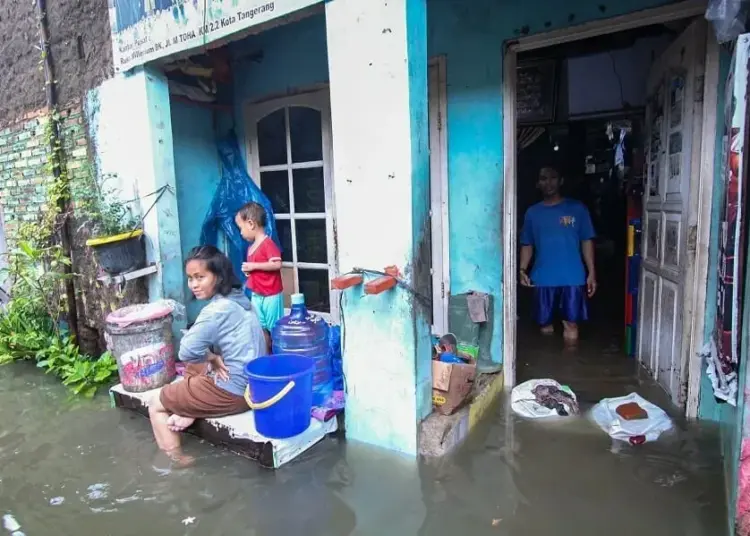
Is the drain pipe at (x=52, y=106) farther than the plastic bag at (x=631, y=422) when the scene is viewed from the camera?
Yes

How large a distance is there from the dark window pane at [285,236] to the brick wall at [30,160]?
1960 millimetres

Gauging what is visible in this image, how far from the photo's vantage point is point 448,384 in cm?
312

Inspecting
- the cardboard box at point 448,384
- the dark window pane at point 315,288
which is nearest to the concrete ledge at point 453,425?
the cardboard box at point 448,384

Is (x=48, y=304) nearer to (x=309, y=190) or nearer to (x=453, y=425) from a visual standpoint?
(x=309, y=190)

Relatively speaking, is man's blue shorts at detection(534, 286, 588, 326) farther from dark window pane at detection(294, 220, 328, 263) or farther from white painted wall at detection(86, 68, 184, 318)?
white painted wall at detection(86, 68, 184, 318)

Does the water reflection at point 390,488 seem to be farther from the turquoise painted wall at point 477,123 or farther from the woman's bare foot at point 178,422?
the turquoise painted wall at point 477,123

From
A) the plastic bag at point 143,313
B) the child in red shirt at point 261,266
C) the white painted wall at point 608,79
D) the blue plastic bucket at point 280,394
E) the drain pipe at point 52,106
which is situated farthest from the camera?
the white painted wall at point 608,79

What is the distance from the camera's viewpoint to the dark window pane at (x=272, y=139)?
5.00 meters

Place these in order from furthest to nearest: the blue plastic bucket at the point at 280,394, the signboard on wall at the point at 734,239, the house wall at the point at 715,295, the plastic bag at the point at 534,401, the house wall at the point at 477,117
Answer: the house wall at the point at 477,117 < the plastic bag at the point at 534,401 < the blue plastic bucket at the point at 280,394 < the house wall at the point at 715,295 < the signboard on wall at the point at 734,239

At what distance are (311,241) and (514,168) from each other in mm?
2190

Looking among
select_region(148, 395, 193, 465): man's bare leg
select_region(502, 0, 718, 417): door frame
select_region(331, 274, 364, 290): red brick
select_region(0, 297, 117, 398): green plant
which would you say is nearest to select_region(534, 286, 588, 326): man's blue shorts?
select_region(502, 0, 718, 417): door frame

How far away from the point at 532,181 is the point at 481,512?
6730 millimetres

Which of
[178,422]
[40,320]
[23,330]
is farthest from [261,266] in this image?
[23,330]

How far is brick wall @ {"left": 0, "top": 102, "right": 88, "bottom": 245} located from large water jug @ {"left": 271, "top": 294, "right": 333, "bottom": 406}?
2943 millimetres
